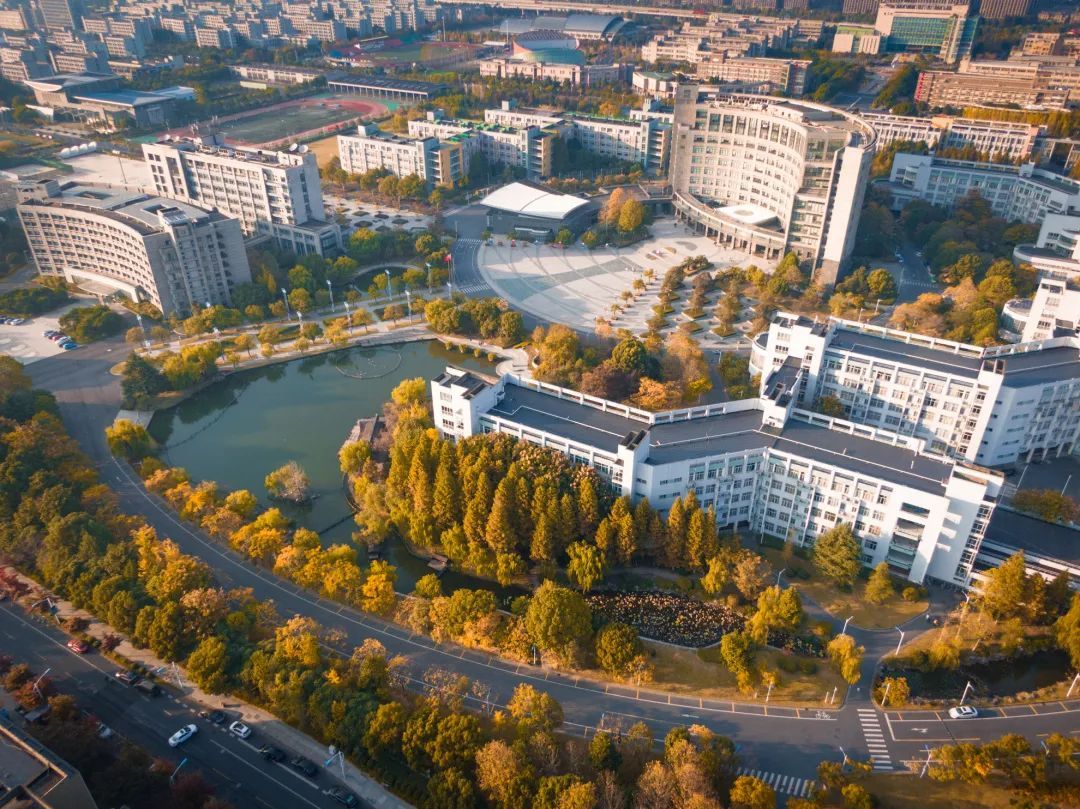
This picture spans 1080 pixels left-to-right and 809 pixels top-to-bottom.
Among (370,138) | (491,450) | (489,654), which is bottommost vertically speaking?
(489,654)

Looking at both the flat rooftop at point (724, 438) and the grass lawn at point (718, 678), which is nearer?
the grass lawn at point (718, 678)

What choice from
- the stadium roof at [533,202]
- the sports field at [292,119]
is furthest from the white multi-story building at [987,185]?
the sports field at [292,119]

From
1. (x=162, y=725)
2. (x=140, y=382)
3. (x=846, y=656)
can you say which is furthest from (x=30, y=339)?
(x=846, y=656)

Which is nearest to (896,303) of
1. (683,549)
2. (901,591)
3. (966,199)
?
(966,199)

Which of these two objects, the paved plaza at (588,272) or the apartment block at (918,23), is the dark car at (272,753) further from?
the apartment block at (918,23)

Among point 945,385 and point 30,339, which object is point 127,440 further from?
point 945,385

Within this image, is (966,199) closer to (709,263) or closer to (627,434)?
(709,263)
